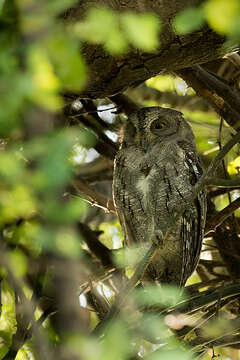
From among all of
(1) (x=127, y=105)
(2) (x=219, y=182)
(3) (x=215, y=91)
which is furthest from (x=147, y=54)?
(1) (x=127, y=105)

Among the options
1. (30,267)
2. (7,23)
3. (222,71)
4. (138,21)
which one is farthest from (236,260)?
(138,21)

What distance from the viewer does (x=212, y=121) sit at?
2691mm

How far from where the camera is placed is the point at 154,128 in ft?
7.99

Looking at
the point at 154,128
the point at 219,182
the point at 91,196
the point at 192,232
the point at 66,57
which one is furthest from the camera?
the point at 154,128

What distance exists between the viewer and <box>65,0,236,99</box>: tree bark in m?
1.45

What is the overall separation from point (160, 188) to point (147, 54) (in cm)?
83

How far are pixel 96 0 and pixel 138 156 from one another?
0.99m

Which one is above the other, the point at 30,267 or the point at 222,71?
the point at 222,71

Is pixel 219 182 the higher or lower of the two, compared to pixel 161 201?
higher

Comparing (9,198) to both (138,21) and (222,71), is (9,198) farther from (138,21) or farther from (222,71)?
(222,71)

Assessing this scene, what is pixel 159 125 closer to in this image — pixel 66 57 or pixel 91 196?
pixel 91 196

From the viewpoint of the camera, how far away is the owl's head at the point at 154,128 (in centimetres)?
240

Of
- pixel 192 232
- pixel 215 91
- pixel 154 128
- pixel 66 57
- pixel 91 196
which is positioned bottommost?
pixel 192 232

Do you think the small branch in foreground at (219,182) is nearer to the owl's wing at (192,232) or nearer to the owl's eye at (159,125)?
the owl's wing at (192,232)
